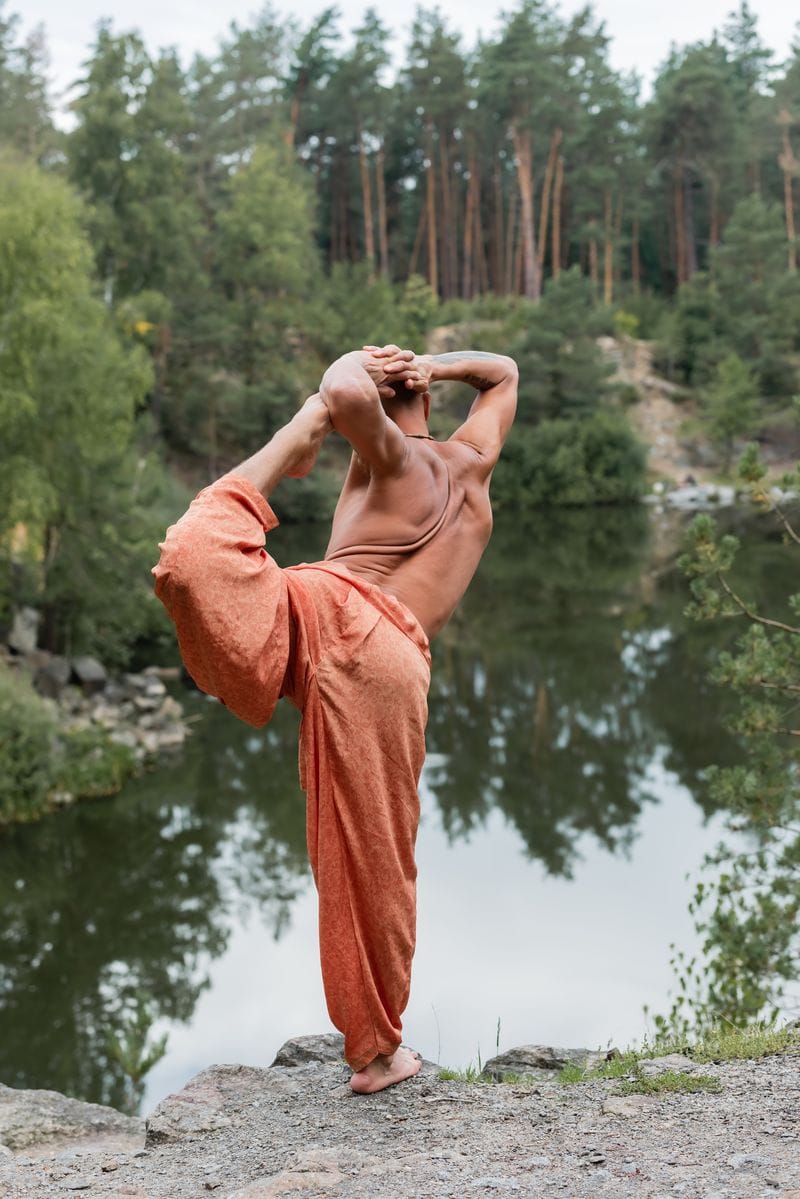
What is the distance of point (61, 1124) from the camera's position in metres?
4.11

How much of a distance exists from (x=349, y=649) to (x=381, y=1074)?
126 cm

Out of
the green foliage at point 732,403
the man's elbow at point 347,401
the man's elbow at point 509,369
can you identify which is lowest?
the man's elbow at point 347,401

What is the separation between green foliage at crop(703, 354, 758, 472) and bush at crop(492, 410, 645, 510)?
2474 millimetres

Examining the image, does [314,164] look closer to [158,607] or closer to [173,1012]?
[158,607]

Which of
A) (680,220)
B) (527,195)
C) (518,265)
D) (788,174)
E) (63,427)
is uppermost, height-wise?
(788,174)

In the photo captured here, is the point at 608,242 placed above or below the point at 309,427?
above

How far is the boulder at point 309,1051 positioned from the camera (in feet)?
13.5

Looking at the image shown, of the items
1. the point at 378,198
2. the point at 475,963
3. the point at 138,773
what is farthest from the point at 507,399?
the point at 378,198

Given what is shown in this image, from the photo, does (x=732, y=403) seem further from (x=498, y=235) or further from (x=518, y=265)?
(x=498, y=235)

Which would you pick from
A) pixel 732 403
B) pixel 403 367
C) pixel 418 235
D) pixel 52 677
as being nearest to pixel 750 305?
pixel 732 403

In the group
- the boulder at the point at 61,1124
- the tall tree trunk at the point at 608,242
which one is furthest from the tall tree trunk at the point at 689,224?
the boulder at the point at 61,1124

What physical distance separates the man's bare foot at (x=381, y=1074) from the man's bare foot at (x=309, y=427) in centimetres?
172

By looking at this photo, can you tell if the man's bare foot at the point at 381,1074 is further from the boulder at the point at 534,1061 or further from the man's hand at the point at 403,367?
the man's hand at the point at 403,367

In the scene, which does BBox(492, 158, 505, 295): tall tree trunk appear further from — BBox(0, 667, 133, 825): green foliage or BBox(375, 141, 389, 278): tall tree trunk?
BBox(0, 667, 133, 825): green foliage
